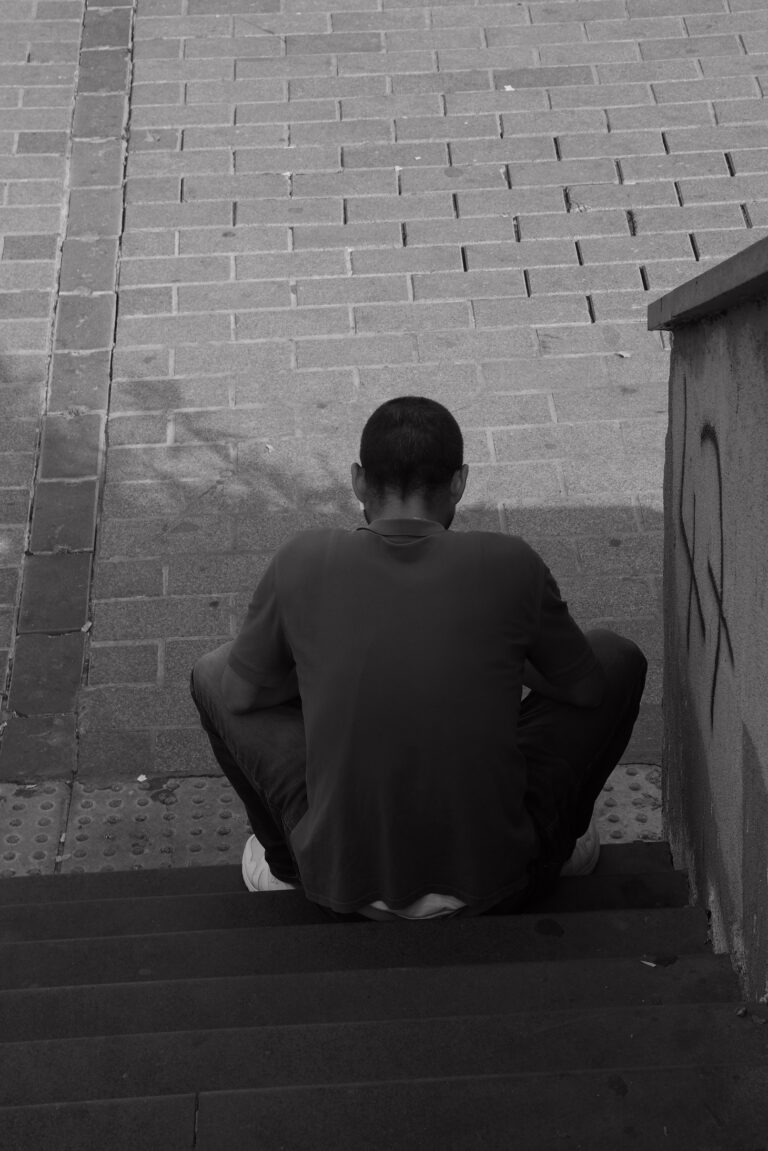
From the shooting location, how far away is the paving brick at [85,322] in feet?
19.1

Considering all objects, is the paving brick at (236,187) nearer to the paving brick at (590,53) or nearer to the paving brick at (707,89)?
the paving brick at (590,53)

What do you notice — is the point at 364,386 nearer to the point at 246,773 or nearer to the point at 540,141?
the point at 540,141

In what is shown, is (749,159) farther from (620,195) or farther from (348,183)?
(348,183)

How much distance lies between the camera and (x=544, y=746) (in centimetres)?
294

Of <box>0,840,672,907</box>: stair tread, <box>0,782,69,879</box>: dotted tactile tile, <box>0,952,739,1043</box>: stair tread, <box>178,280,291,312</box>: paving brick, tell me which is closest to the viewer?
<box>0,952,739,1043</box>: stair tread

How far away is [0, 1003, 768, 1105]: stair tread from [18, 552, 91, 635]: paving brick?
2446 mm

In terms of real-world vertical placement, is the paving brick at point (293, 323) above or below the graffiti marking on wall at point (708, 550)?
above

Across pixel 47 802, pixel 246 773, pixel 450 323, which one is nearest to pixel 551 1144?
pixel 246 773

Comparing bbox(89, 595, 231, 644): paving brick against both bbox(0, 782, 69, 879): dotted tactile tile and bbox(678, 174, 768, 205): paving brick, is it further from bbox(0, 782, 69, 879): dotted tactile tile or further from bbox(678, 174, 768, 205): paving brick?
bbox(678, 174, 768, 205): paving brick

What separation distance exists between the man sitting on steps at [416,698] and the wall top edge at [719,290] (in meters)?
0.51

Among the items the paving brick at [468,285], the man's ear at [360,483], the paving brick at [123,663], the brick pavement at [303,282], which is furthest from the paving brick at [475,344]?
the man's ear at [360,483]

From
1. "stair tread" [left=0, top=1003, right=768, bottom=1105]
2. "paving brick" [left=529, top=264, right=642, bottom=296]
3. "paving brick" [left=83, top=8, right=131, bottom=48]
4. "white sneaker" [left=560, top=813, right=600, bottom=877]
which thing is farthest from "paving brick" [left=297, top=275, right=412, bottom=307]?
"stair tread" [left=0, top=1003, right=768, bottom=1105]

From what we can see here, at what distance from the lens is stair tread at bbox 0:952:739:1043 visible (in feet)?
7.97

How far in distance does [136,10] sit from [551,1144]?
23.3 ft
